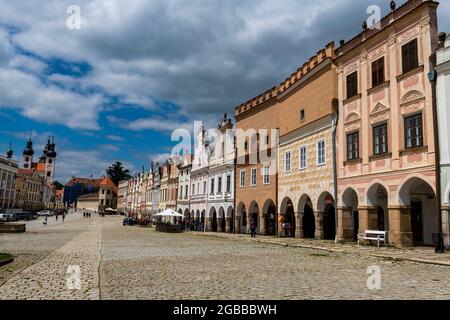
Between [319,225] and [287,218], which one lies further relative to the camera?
[287,218]

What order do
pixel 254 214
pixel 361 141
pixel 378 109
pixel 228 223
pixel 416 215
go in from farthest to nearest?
pixel 228 223 → pixel 254 214 → pixel 361 141 → pixel 416 215 → pixel 378 109

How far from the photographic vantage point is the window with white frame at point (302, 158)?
93.3 feet

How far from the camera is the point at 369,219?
21.8 m

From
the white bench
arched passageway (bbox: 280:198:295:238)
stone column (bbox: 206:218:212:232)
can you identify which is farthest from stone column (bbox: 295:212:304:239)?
stone column (bbox: 206:218:212:232)

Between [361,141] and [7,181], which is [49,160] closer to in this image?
[7,181]

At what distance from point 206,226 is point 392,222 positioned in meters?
28.2

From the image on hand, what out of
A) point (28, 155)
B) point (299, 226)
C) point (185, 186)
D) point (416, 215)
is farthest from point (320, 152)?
point (28, 155)

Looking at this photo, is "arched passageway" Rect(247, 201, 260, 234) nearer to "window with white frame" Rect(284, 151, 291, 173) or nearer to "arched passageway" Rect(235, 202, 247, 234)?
"arched passageway" Rect(235, 202, 247, 234)

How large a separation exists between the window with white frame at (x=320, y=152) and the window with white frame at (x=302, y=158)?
172 centimetres

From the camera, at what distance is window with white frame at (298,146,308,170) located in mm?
28438

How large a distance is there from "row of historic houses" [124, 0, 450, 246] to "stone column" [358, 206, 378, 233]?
0.17 ft

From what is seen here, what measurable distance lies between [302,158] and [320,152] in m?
2.57

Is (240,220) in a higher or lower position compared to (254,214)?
lower

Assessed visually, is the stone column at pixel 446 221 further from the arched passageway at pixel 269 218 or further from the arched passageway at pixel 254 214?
the arched passageway at pixel 254 214
